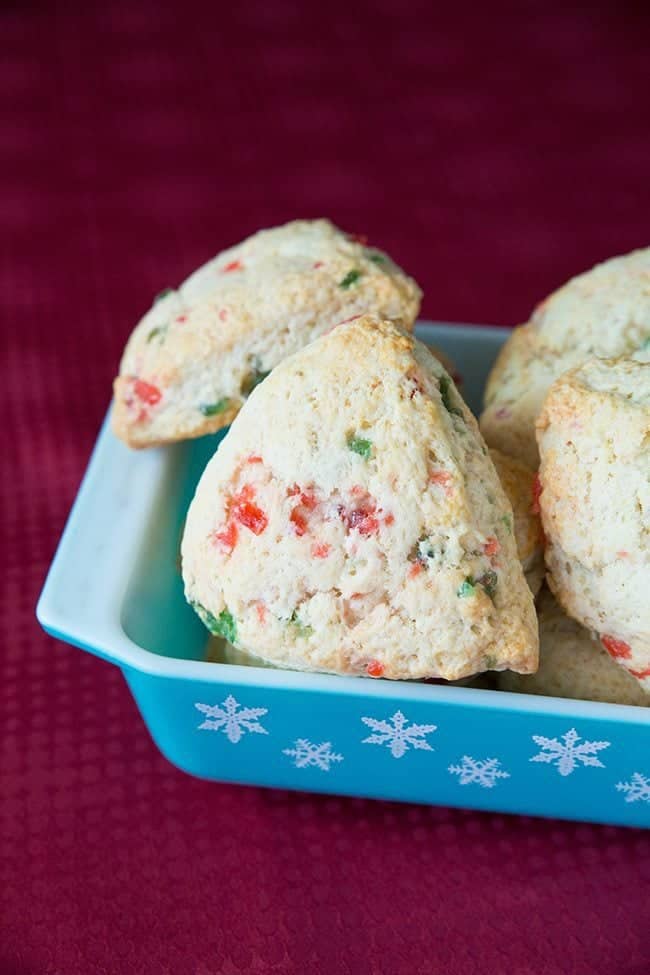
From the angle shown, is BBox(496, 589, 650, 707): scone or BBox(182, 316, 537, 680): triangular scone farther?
BBox(496, 589, 650, 707): scone

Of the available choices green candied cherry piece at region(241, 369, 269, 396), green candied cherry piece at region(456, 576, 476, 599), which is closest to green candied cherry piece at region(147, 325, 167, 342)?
green candied cherry piece at region(241, 369, 269, 396)

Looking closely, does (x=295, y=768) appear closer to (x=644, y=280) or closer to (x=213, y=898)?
(x=213, y=898)

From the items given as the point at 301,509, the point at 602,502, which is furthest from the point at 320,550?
the point at 602,502

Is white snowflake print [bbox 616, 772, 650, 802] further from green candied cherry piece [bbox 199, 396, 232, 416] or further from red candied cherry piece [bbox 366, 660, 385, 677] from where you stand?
green candied cherry piece [bbox 199, 396, 232, 416]

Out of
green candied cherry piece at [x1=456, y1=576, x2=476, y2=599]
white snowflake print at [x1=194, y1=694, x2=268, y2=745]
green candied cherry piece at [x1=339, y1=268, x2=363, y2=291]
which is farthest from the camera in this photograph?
green candied cherry piece at [x1=339, y1=268, x2=363, y2=291]

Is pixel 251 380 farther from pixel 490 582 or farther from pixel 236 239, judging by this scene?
pixel 236 239
